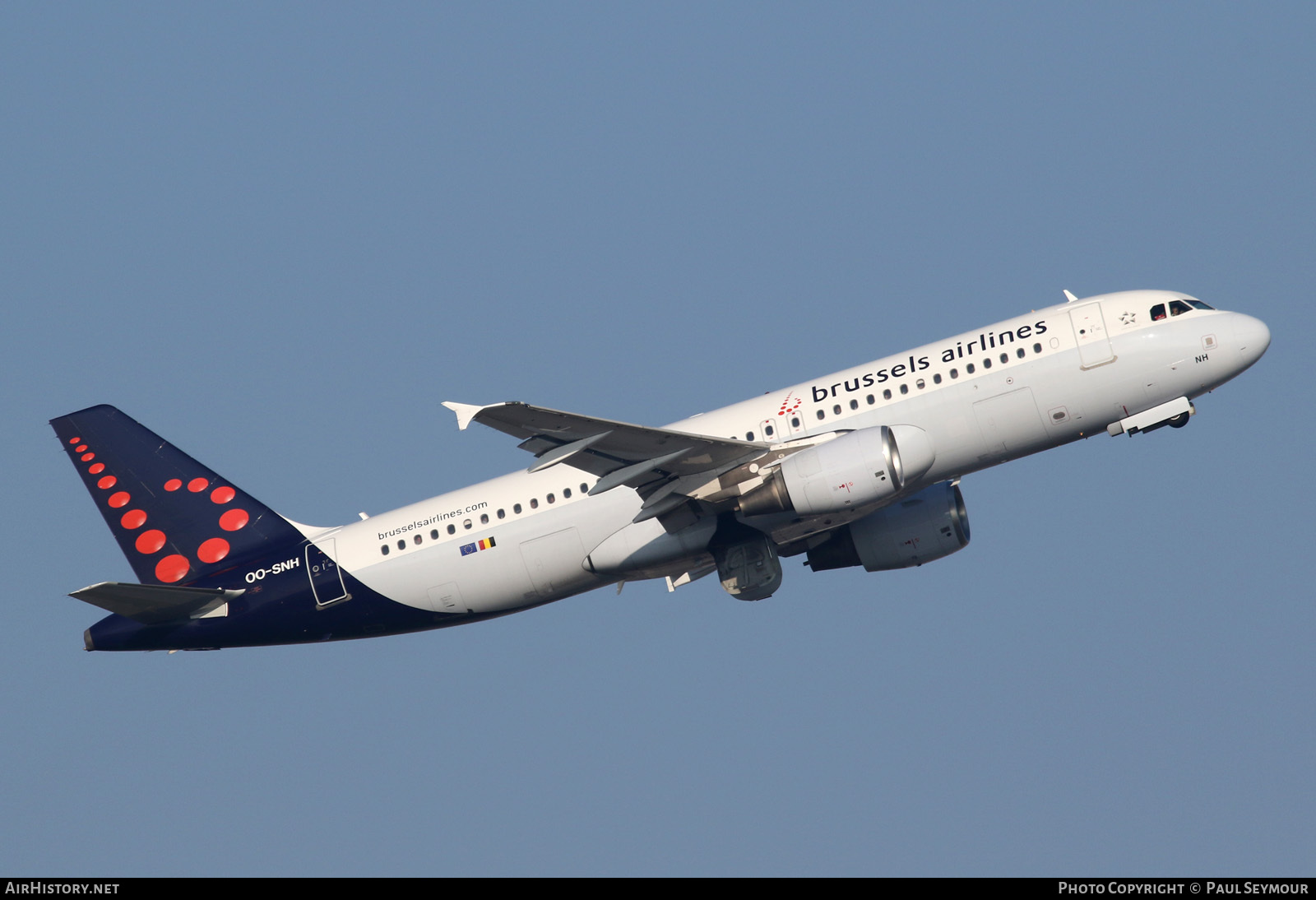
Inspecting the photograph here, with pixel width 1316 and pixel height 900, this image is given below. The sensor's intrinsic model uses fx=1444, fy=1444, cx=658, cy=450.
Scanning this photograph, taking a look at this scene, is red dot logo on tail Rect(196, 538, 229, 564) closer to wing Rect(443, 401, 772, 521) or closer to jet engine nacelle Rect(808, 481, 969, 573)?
wing Rect(443, 401, 772, 521)

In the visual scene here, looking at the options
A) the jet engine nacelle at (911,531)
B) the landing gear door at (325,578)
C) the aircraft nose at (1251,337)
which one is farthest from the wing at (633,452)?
the aircraft nose at (1251,337)

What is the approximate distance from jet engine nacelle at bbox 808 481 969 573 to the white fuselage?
322 cm

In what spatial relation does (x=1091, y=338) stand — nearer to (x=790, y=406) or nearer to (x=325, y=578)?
(x=790, y=406)

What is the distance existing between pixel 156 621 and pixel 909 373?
23614 mm

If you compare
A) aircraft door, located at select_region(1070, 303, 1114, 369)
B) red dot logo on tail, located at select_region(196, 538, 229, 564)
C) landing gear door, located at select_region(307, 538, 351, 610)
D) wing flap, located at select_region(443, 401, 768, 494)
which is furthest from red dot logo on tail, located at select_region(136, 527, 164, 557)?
aircraft door, located at select_region(1070, 303, 1114, 369)

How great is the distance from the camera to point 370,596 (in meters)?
43.4

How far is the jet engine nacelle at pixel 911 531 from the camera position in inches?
1738

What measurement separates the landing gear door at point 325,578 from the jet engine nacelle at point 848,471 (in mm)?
13251

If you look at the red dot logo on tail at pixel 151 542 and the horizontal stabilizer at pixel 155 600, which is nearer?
the horizontal stabilizer at pixel 155 600

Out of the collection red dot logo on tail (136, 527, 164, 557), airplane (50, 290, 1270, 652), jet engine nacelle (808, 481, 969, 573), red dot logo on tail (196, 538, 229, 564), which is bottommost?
jet engine nacelle (808, 481, 969, 573)

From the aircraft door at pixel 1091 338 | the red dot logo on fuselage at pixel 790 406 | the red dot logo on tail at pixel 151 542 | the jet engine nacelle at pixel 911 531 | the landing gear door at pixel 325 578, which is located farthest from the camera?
the red dot logo on tail at pixel 151 542

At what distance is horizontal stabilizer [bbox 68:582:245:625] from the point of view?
4156 centimetres

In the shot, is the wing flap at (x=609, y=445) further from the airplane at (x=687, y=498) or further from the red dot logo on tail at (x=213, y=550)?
the red dot logo on tail at (x=213, y=550)
